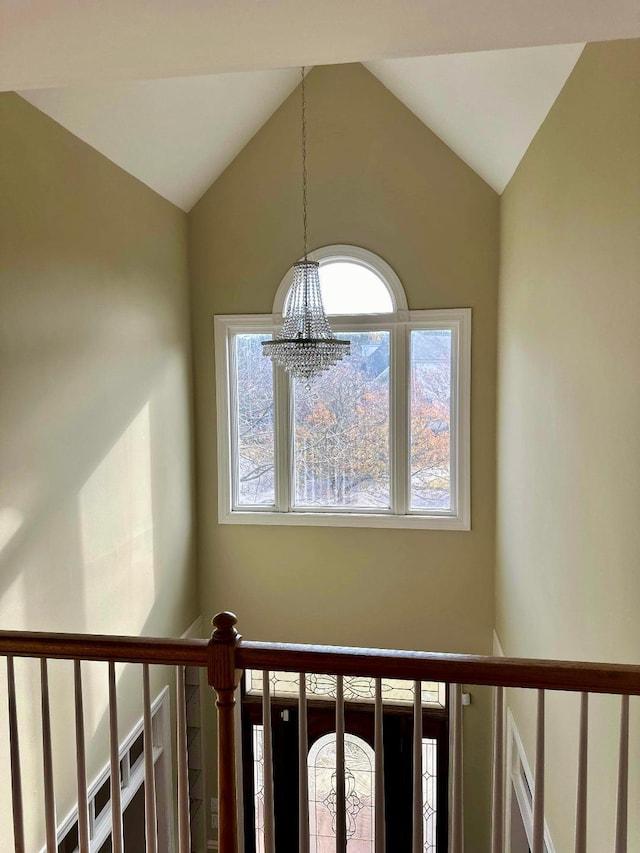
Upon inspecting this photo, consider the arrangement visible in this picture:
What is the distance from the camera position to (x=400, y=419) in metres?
4.70

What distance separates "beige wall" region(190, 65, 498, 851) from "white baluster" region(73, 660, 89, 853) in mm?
3272

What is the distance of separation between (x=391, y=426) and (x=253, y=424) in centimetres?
Result: 112

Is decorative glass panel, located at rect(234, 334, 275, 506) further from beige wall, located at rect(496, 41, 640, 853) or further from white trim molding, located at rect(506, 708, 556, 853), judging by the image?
white trim molding, located at rect(506, 708, 556, 853)

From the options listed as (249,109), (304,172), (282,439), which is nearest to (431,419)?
(282,439)

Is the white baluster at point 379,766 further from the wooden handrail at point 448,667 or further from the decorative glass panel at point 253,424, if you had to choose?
the decorative glass panel at point 253,424

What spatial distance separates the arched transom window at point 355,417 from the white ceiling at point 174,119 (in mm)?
1017

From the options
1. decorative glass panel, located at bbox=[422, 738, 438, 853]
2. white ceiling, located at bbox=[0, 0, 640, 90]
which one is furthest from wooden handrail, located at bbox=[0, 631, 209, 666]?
decorative glass panel, located at bbox=[422, 738, 438, 853]

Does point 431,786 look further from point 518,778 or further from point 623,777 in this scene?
point 623,777

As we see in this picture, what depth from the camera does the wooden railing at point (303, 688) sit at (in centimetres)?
138

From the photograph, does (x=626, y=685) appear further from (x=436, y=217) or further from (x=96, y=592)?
(x=436, y=217)

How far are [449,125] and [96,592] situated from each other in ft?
12.1

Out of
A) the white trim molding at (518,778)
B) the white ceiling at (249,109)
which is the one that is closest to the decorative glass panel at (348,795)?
the white trim molding at (518,778)

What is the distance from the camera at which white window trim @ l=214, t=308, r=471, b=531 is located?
459cm

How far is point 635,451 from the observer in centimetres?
187
